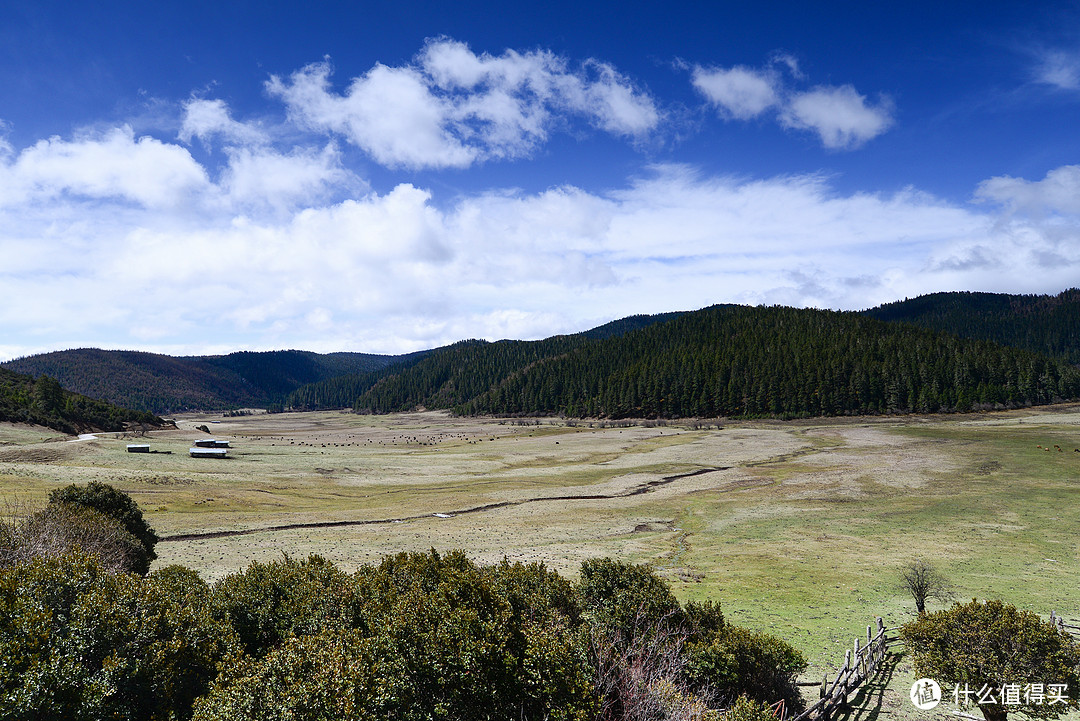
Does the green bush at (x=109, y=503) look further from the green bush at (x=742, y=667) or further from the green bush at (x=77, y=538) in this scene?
the green bush at (x=742, y=667)

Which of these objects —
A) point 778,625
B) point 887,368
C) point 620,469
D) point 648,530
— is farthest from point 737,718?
point 887,368

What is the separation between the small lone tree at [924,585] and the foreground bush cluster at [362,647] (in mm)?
10974

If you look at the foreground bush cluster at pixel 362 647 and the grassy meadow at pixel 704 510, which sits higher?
the foreground bush cluster at pixel 362 647

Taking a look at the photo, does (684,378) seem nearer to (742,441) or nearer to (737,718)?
(742,441)

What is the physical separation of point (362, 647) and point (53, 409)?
502 feet

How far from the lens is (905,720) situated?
52.6ft

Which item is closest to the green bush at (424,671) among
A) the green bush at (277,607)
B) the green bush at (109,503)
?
the green bush at (277,607)

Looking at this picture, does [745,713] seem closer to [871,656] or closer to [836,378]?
[871,656]

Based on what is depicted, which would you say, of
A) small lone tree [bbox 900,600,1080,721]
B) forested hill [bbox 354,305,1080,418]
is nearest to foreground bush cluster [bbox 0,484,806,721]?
small lone tree [bbox 900,600,1080,721]

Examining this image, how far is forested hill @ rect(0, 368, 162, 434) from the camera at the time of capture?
336 ft

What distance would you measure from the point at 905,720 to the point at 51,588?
23.3 m

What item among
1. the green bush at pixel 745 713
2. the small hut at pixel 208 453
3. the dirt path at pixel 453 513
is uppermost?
the green bush at pixel 745 713

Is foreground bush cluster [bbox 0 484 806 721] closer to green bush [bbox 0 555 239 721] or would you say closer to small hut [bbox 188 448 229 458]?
green bush [bbox 0 555 239 721]

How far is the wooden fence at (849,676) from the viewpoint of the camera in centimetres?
1641
